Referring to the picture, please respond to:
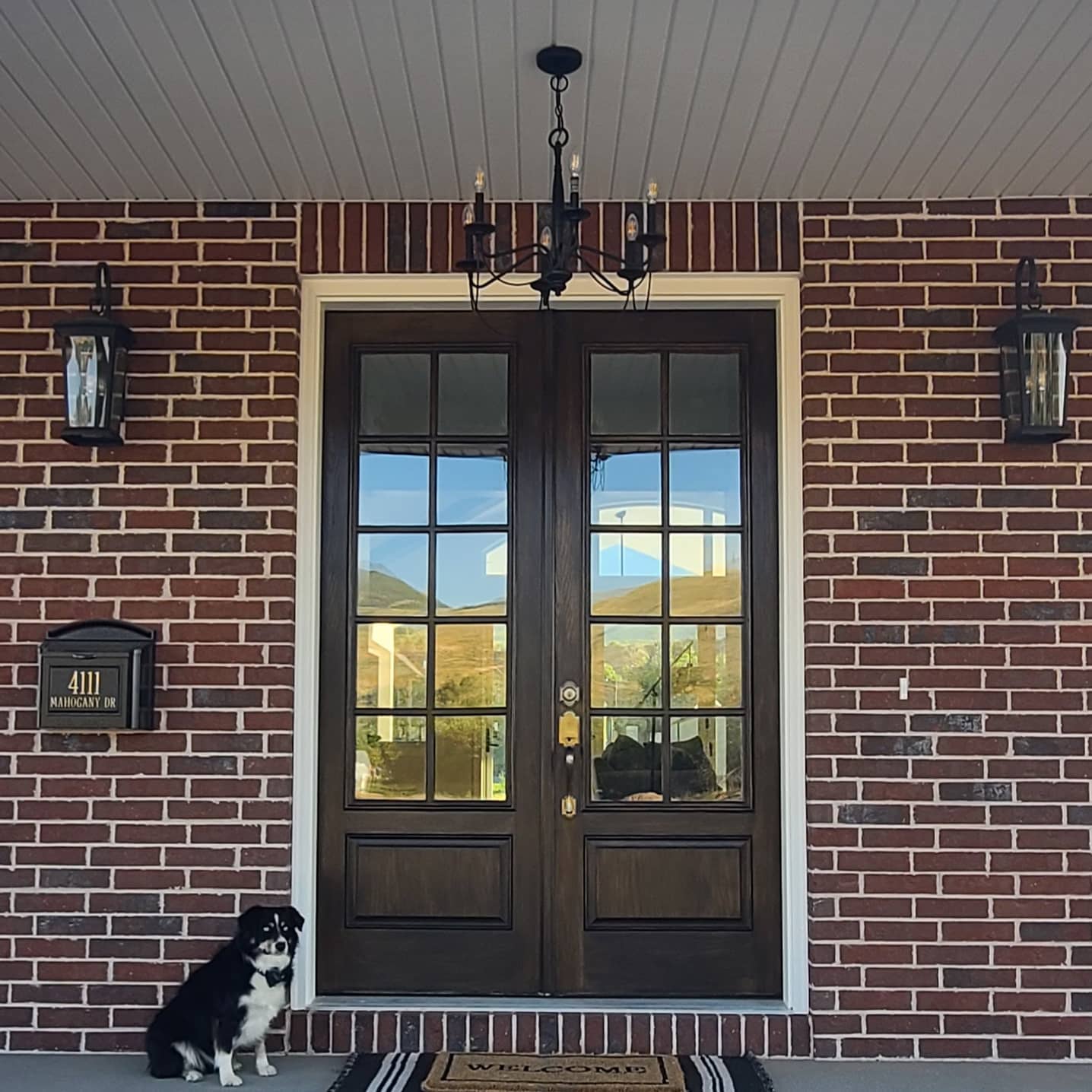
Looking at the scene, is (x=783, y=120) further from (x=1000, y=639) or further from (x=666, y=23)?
(x=1000, y=639)

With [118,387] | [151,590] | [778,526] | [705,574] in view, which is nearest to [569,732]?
[705,574]

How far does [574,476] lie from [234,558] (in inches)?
43.4

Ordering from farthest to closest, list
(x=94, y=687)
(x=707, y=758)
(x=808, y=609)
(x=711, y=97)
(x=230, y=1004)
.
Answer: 1. (x=707, y=758)
2. (x=808, y=609)
3. (x=94, y=687)
4. (x=230, y=1004)
5. (x=711, y=97)

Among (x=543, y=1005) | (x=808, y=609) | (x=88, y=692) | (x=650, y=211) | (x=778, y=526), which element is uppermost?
(x=650, y=211)

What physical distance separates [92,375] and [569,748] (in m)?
1.86

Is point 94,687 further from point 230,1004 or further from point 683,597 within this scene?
point 683,597

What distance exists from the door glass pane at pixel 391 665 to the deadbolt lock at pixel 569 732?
0.45 metres

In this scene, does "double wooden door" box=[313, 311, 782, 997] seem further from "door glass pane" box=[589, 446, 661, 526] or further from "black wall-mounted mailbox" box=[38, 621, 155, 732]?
"black wall-mounted mailbox" box=[38, 621, 155, 732]

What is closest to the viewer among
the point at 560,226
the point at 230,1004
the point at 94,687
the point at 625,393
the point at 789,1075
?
the point at 560,226

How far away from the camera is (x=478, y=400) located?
13.5 feet

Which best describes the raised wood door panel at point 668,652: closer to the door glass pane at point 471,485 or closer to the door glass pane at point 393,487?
the door glass pane at point 471,485

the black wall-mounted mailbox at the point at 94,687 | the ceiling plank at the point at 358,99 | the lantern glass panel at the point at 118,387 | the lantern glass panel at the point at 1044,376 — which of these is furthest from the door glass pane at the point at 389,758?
the lantern glass panel at the point at 1044,376

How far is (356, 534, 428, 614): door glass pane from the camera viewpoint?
4.07 metres

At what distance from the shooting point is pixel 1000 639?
12.6 feet
